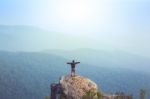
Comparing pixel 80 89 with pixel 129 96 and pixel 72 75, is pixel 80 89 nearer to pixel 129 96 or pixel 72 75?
pixel 72 75

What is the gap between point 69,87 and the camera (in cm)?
4791

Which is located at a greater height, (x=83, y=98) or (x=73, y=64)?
(x=73, y=64)

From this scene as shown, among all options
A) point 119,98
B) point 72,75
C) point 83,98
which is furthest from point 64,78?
point 119,98

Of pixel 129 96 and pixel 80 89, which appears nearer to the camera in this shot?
pixel 80 89

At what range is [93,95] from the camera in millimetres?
46750

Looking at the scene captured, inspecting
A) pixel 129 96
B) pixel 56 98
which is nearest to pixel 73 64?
pixel 56 98

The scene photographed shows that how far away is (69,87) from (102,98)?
181 inches

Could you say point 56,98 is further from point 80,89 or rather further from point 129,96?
point 129,96

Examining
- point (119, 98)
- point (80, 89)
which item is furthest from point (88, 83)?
point (119, 98)

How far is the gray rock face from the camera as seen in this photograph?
4741cm

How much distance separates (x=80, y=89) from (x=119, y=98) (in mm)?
5954

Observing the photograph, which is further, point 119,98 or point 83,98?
point 119,98

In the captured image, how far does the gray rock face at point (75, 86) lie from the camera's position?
156ft

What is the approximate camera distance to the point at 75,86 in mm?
48094
